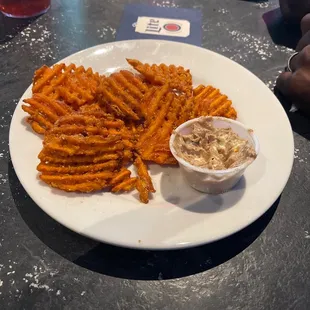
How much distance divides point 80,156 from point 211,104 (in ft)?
1.45

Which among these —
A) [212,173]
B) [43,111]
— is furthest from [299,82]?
[43,111]

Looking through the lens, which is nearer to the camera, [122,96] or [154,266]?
[154,266]

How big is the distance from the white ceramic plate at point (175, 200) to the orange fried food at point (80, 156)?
1.3 inches

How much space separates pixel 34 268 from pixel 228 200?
1.62ft

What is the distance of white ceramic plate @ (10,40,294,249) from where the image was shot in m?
0.89

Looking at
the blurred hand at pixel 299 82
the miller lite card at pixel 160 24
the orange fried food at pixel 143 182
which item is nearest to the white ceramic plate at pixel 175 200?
the orange fried food at pixel 143 182

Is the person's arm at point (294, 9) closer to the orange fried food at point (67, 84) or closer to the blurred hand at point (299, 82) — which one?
the blurred hand at point (299, 82)

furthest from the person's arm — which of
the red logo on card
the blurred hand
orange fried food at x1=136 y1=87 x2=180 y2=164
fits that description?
orange fried food at x1=136 y1=87 x2=180 y2=164

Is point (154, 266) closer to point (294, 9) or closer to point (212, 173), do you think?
point (212, 173)

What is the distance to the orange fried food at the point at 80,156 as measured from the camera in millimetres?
961

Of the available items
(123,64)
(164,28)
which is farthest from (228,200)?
(164,28)

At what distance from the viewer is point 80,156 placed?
981 millimetres

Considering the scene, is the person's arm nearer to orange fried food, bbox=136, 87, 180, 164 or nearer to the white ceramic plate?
the white ceramic plate

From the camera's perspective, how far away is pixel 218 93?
1.25 metres
